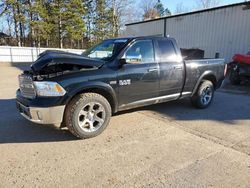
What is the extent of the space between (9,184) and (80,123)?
147 centimetres

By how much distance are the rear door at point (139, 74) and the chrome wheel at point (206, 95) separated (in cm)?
169

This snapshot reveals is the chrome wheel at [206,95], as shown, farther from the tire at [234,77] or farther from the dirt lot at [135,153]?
the tire at [234,77]

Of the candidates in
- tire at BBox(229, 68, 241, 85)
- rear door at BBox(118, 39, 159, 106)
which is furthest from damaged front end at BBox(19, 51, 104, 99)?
tire at BBox(229, 68, 241, 85)

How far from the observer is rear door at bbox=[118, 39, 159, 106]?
4340 millimetres

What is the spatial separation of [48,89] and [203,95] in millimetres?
4065

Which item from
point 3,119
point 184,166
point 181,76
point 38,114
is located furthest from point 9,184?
point 181,76

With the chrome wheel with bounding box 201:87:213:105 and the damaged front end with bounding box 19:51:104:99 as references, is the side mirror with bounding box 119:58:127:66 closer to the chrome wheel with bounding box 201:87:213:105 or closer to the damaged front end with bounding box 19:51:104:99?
the damaged front end with bounding box 19:51:104:99

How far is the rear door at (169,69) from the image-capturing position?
4945mm

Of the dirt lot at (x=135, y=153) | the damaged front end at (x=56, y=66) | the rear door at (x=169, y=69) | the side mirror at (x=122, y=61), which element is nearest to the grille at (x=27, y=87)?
the damaged front end at (x=56, y=66)

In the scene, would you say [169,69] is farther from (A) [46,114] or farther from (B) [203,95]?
(A) [46,114]

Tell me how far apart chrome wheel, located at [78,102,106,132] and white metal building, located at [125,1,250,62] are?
11330 mm

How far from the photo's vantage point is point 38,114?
3.59 metres

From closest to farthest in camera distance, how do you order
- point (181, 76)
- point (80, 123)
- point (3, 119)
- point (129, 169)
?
point (129, 169) → point (80, 123) → point (3, 119) → point (181, 76)

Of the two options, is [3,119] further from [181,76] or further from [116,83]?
[181,76]
